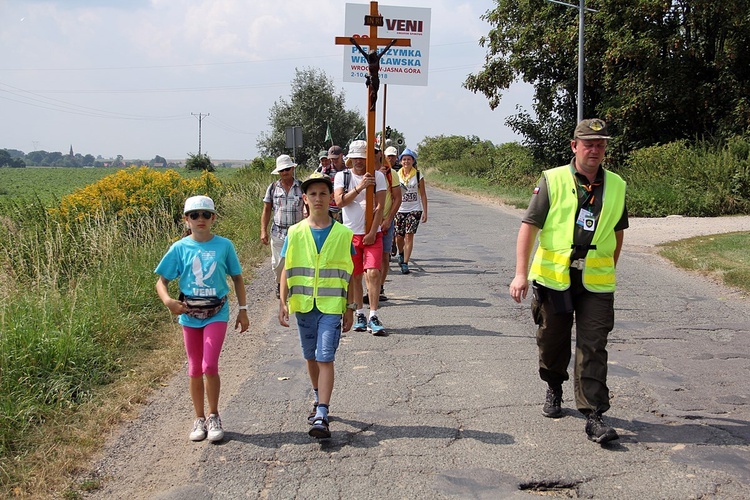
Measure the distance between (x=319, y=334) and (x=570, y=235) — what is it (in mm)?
1665

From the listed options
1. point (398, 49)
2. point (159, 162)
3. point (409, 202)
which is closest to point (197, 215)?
point (409, 202)

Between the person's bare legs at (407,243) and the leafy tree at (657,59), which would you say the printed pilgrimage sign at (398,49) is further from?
the leafy tree at (657,59)

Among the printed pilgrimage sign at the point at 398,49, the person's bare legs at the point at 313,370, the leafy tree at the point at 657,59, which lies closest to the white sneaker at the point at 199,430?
the person's bare legs at the point at 313,370

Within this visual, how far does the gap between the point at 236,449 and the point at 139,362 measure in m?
2.39

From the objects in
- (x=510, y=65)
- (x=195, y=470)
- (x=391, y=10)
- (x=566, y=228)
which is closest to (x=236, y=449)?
(x=195, y=470)

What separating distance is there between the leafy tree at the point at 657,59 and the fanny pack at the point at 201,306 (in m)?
22.9

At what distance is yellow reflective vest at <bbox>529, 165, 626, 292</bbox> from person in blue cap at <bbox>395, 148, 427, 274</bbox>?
6240mm

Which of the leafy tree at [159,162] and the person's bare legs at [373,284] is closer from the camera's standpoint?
the person's bare legs at [373,284]

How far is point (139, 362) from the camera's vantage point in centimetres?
687

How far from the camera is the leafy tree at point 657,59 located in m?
25.3

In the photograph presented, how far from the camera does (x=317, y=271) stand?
5102mm

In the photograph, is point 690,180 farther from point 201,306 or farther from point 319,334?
point 201,306

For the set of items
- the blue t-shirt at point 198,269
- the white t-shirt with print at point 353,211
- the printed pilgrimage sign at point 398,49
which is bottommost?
the blue t-shirt at point 198,269

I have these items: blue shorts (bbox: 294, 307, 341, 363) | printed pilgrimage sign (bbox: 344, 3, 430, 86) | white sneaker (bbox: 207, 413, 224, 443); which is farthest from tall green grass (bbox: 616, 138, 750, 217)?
white sneaker (bbox: 207, 413, 224, 443)
